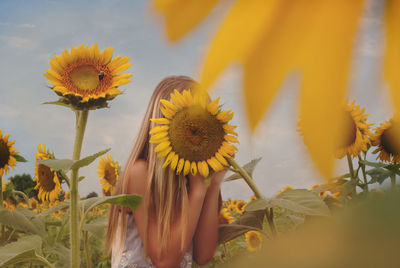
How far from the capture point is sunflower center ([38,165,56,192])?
52.7 inches

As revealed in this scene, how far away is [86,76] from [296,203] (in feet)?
1.58

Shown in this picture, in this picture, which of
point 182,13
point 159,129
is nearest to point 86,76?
point 159,129

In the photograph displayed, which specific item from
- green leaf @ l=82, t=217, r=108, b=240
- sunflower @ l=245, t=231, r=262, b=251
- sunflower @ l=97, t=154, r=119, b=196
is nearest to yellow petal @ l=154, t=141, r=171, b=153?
green leaf @ l=82, t=217, r=108, b=240

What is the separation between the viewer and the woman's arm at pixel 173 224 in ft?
3.29

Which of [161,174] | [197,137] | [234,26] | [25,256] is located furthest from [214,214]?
[234,26]

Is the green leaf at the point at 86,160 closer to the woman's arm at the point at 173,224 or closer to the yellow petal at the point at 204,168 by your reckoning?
the yellow petal at the point at 204,168

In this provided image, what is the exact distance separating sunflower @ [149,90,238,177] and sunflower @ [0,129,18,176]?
0.74 meters

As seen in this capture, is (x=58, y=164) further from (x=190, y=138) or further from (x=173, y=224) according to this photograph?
(x=173, y=224)

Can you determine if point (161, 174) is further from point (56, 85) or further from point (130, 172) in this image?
point (56, 85)

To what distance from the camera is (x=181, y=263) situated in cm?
115

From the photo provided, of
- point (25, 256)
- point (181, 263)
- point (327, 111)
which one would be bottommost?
point (181, 263)

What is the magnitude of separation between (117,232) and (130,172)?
0.26 metres

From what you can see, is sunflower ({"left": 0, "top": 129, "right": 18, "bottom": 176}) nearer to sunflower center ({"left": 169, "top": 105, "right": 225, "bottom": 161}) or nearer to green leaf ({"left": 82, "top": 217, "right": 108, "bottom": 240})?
green leaf ({"left": 82, "top": 217, "right": 108, "bottom": 240})

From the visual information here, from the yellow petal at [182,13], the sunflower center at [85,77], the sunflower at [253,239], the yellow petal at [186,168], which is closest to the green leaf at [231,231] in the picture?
the yellow petal at [186,168]
